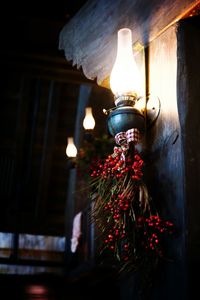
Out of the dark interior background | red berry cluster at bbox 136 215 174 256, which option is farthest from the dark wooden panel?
the dark interior background

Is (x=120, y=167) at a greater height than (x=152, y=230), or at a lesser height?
greater

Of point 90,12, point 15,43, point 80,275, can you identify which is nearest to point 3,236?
point 80,275

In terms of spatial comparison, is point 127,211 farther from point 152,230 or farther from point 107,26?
point 107,26

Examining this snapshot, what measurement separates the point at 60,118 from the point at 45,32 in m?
6.13

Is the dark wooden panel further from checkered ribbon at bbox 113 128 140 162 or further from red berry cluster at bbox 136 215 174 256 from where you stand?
checkered ribbon at bbox 113 128 140 162

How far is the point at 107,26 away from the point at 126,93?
742mm

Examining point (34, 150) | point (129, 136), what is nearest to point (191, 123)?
point (129, 136)

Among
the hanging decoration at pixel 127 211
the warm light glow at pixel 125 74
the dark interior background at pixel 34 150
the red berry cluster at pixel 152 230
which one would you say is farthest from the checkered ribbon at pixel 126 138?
the dark interior background at pixel 34 150

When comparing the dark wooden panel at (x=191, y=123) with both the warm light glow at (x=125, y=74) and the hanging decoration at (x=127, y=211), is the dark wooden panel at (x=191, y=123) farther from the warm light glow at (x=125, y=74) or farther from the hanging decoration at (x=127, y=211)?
the warm light glow at (x=125, y=74)

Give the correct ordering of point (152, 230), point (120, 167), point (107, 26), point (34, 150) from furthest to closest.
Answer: point (34, 150), point (107, 26), point (120, 167), point (152, 230)

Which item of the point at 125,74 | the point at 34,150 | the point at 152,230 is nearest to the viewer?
the point at 152,230

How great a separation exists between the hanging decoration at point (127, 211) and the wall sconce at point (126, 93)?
0.05m

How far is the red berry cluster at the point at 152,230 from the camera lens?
226cm

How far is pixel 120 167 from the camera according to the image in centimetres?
246
